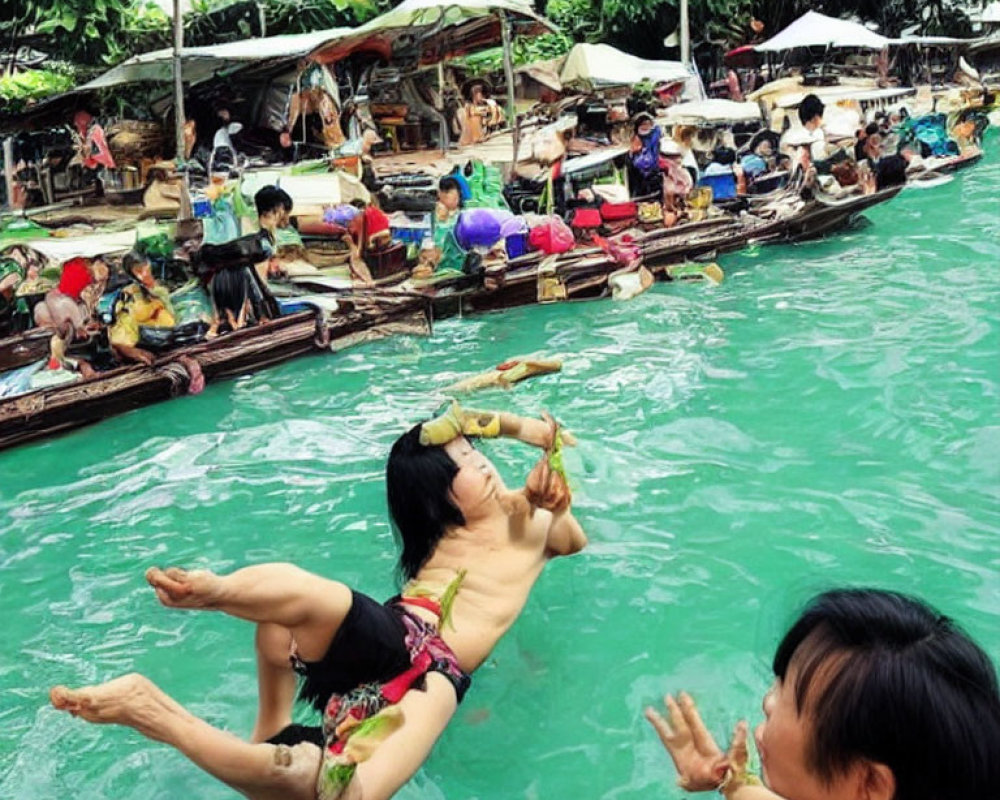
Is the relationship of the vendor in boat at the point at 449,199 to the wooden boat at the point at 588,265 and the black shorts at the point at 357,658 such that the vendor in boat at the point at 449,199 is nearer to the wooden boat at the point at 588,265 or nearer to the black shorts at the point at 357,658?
the wooden boat at the point at 588,265

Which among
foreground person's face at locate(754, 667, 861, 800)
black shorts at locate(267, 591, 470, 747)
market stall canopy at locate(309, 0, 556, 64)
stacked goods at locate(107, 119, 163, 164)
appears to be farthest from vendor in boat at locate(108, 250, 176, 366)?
stacked goods at locate(107, 119, 163, 164)

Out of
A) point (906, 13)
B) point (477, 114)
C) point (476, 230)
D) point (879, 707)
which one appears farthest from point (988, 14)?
point (879, 707)

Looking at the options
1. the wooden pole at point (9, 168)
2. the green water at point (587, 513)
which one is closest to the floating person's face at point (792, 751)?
the green water at point (587, 513)

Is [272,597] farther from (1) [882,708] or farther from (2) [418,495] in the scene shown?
(1) [882,708]

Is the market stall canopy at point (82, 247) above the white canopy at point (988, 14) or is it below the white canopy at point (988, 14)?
below

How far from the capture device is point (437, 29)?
1388 centimetres

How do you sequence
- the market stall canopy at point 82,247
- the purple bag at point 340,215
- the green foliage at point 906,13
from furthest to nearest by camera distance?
the green foliage at point 906,13 → the purple bag at point 340,215 → the market stall canopy at point 82,247

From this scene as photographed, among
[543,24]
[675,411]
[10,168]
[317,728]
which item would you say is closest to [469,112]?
[543,24]

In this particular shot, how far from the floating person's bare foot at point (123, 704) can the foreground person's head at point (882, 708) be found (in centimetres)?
135

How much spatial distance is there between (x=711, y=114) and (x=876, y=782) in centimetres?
1699

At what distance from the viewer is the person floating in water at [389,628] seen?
8.16ft

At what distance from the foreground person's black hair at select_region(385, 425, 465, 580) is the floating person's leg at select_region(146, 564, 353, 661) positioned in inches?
30.5

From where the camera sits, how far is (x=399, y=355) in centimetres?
891

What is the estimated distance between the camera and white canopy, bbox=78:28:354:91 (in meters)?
14.3
